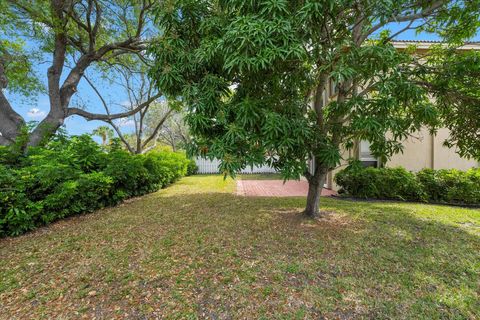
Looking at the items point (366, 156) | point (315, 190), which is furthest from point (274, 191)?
point (315, 190)

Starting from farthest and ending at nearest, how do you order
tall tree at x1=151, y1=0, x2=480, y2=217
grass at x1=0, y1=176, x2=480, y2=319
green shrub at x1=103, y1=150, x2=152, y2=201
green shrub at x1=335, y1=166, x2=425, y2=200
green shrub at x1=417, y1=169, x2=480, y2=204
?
green shrub at x1=335, y1=166, x2=425, y2=200, green shrub at x1=417, y1=169, x2=480, y2=204, green shrub at x1=103, y1=150, x2=152, y2=201, tall tree at x1=151, y1=0, x2=480, y2=217, grass at x1=0, y1=176, x2=480, y2=319

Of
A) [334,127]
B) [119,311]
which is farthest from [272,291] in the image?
[334,127]

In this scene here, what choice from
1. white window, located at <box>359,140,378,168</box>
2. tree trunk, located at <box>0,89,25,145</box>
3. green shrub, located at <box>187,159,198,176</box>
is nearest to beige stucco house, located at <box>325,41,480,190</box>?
white window, located at <box>359,140,378,168</box>

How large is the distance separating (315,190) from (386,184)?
12.1ft

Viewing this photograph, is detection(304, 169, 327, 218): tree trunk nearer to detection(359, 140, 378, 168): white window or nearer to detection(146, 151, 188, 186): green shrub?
detection(359, 140, 378, 168): white window

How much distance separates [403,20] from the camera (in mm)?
4199

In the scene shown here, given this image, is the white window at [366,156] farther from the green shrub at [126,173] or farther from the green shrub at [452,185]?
the green shrub at [126,173]

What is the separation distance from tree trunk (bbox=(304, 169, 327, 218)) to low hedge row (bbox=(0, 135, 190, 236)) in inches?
179

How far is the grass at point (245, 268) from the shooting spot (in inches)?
95.0

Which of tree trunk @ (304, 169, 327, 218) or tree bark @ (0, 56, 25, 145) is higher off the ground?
tree bark @ (0, 56, 25, 145)

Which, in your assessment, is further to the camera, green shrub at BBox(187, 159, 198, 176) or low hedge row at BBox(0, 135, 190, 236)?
green shrub at BBox(187, 159, 198, 176)

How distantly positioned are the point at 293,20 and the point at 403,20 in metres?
2.76

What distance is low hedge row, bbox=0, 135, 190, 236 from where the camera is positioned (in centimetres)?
409

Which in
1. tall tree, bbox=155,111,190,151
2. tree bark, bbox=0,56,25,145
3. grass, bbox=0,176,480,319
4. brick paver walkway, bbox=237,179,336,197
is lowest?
grass, bbox=0,176,480,319
